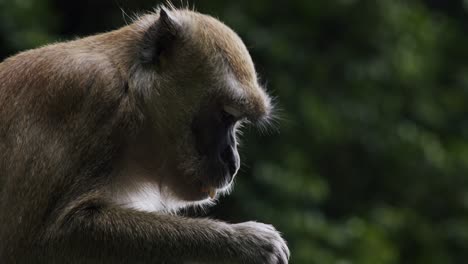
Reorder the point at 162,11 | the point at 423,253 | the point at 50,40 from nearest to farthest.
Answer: the point at 162,11
the point at 50,40
the point at 423,253

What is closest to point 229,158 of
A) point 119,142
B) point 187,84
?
point 187,84

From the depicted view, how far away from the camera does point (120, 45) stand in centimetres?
637

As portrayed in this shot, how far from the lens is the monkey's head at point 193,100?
6.34 meters

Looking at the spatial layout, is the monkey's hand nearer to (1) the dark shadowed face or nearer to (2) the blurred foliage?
(1) the dark shadowed face

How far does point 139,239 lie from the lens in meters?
5.90

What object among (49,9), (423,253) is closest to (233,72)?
(49,9)

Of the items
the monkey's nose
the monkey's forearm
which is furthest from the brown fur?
the monkey's nose

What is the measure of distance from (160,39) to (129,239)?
1319 millimetres

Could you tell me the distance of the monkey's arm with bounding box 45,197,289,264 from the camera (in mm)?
5852

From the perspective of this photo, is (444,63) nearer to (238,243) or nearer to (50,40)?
(50,40)

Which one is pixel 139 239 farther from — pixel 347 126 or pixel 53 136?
pixel 347 126

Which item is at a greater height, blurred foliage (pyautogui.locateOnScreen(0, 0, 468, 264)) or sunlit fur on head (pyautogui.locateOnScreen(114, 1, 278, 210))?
sunlit fur on head (pyautogui.locateOnScreen(114, 1, 278, 210))

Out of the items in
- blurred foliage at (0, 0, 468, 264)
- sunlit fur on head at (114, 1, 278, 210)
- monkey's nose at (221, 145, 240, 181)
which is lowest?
blurred foliage at (0, 0, 468, 264)

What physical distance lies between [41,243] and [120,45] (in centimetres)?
136
